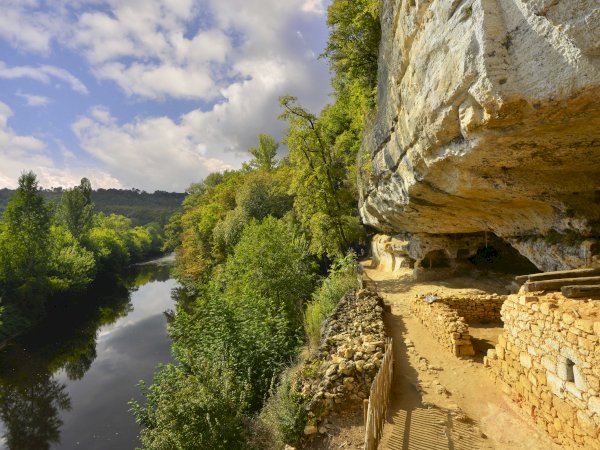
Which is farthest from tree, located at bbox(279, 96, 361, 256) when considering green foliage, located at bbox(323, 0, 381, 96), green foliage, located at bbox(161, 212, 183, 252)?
green foliage, located at bbox(161, 212, 183, 252)

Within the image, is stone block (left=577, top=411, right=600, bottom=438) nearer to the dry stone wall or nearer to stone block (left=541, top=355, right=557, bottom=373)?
stone block (left=541, top=355, right=557, bottom=373)

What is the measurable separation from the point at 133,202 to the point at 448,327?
469 feet

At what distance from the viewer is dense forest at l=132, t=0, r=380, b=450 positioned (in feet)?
20.1

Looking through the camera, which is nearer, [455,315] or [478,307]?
[455,315]

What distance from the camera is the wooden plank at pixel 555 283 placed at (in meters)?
4.95

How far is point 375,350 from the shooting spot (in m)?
6.55

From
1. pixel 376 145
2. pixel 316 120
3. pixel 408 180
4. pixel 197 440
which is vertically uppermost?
pixel 316 120

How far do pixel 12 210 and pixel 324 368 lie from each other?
93.2ft

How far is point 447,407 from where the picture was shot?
5438 millimetres

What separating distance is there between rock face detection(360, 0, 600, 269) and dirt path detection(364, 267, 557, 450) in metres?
3.27

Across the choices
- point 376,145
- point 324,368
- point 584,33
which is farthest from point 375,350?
point 376,145

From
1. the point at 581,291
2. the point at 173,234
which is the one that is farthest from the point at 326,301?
the point at 173,234

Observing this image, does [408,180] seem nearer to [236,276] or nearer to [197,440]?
[197,440]

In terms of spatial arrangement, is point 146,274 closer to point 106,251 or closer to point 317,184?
point 106,251
